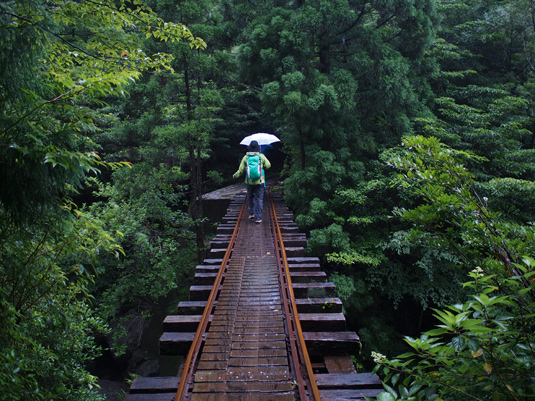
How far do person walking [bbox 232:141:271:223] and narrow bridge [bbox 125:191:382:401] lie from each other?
2.39m

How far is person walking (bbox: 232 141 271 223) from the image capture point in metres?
7.55

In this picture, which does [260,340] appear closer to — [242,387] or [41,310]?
[242,387]

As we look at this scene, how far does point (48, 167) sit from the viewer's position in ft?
8.23

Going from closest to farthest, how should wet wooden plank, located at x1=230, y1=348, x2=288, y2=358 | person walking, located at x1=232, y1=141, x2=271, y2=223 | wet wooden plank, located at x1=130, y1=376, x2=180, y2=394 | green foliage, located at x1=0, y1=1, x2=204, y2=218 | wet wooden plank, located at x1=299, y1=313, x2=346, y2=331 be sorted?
1. green foliage, located at x1=0, y1=1, x2=204, y2=218
2. wet wooden plank, located at x1=130, y1=376, x2=180, y2=394
3. wet wooden plank, located at x1=230, y1=348, x2=288, y2=358
4. wet wooden plank, located at x1=299, y1=313, x2=346, y2=331
5. person walking, located at x1=232, y1=141, x2=271, y2=223

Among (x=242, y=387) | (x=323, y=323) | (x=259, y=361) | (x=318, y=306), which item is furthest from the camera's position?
(x=318, y=306)

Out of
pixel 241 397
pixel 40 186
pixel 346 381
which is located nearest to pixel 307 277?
pixel 346 381

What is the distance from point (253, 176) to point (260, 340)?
15.4 feet

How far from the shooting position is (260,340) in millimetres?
3428

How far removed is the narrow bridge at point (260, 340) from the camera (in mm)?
2770

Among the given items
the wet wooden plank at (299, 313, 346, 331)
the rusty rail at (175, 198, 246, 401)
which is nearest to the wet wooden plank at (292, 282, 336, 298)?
the wet wooden plank at (299, 313, 346, 331)

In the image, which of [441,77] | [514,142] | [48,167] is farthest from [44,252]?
[441,77]

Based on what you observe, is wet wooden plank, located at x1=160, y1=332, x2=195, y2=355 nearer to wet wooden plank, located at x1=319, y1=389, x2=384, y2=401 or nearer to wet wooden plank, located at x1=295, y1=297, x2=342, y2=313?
wet wooden plank, located at x1=295, y1=297, x2=342, y2=313

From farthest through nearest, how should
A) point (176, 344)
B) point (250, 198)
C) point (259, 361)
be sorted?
point (250, 198) < point (176, 344) < point (259, 361)

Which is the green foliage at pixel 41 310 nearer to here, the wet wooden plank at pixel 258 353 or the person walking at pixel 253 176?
the wet wooden plank at pixel 258 353
